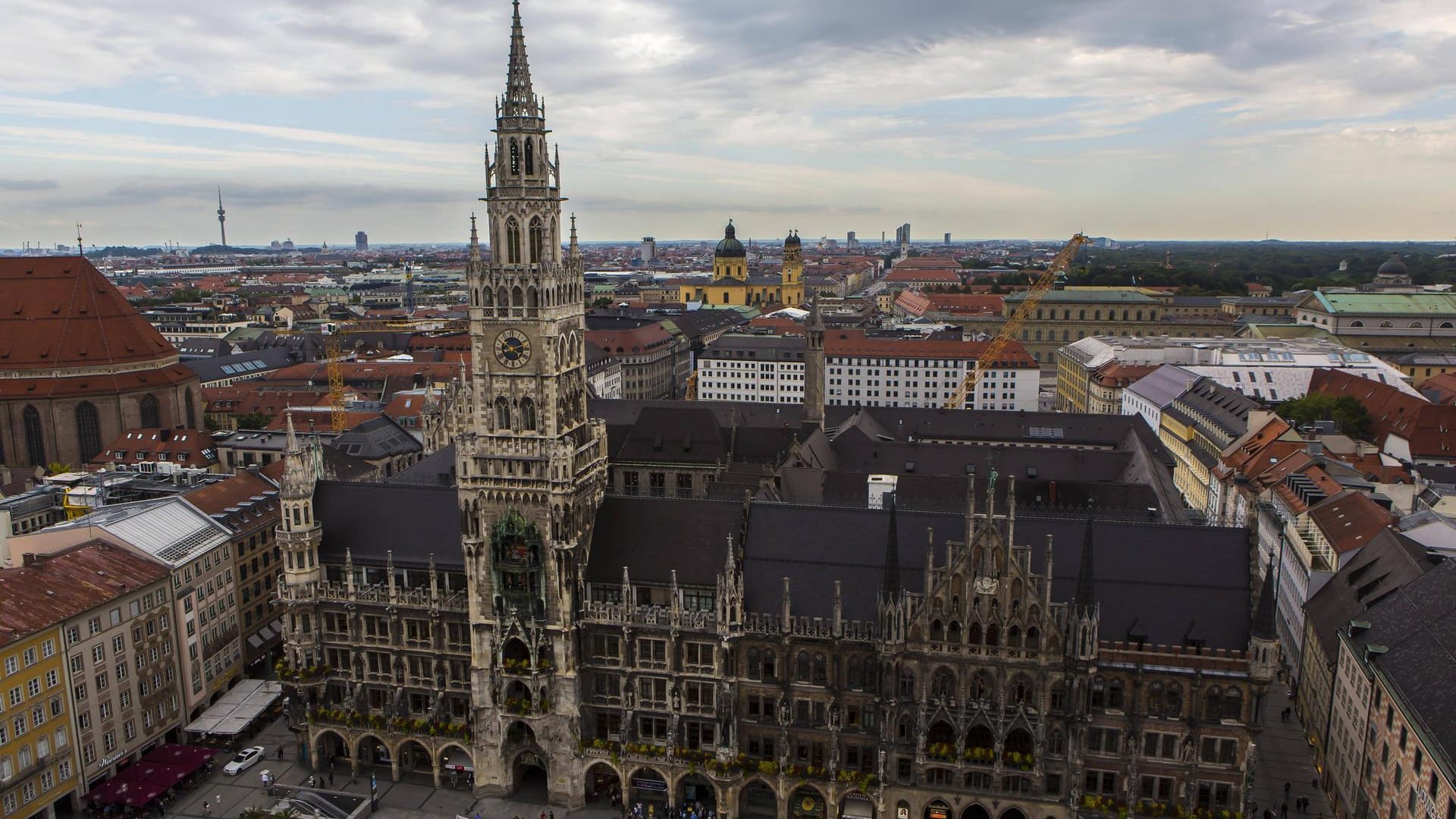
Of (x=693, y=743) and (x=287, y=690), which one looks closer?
(x=693, y=743)

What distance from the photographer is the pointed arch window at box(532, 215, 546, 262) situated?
70938 mm

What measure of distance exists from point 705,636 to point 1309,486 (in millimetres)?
70034

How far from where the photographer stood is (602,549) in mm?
75250

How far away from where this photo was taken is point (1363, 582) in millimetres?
79000

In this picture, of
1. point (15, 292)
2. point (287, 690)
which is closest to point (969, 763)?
point (287, 690)

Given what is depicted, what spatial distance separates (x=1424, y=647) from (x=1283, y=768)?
2079 cm

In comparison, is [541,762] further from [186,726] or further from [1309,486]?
[1309,486]

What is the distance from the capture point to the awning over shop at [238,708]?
8125cm

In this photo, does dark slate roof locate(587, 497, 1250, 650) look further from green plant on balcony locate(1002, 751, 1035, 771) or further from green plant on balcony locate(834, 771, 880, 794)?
green plant on balcony locate(834, 771, 880, 794)

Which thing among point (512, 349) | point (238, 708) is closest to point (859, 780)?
point (512, 349)

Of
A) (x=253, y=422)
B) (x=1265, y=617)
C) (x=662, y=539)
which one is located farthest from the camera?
(x=253, y=422)

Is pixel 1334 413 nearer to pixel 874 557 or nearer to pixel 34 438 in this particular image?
pixel 874 557

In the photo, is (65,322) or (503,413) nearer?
(503,413)

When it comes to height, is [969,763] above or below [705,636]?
below
